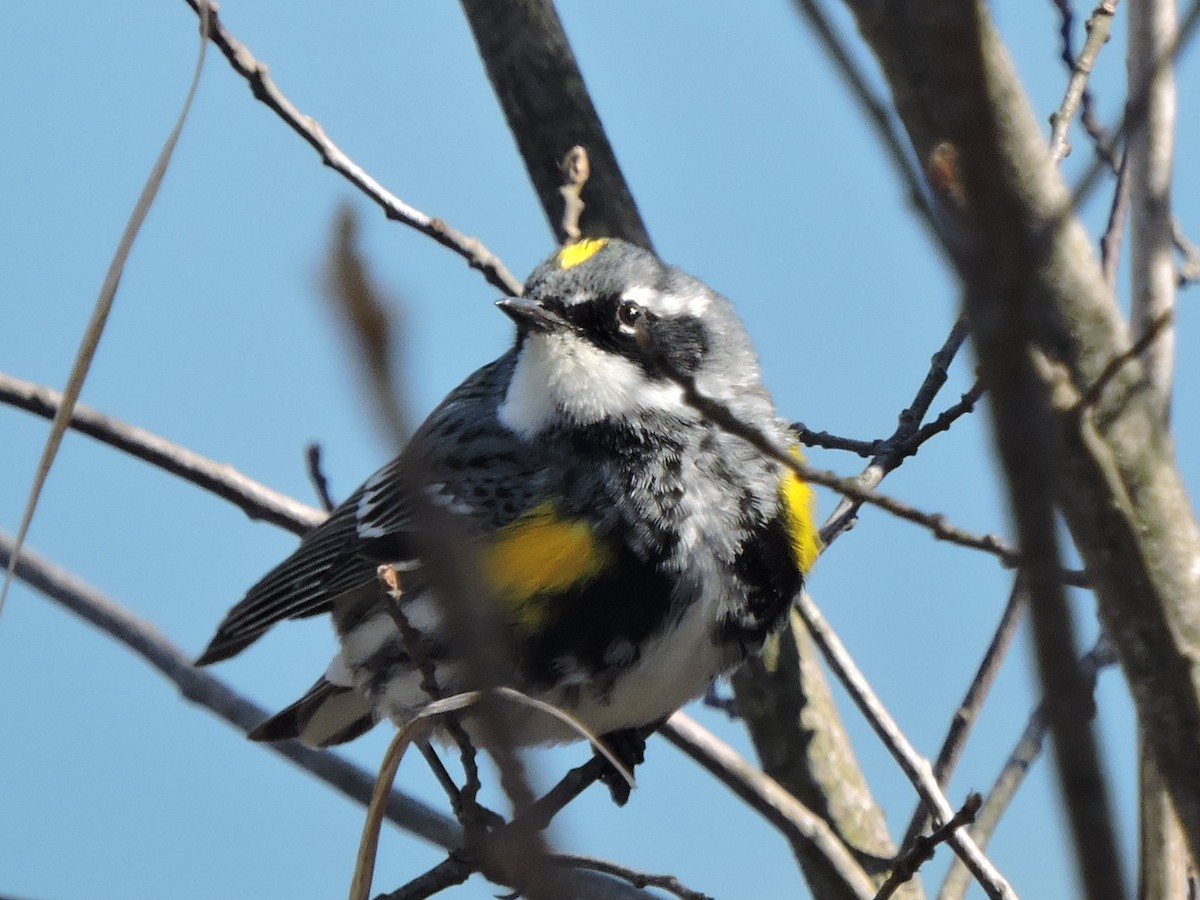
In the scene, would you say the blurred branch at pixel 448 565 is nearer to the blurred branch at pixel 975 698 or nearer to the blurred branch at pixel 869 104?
the blurred branch at pixel 869 104

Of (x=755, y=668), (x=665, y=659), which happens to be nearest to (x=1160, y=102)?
(x=665, y=659)

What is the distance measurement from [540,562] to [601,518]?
0.23m

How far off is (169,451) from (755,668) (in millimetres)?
2030

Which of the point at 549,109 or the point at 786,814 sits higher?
the point at 549,109

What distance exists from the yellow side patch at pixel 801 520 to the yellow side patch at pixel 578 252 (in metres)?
0.87

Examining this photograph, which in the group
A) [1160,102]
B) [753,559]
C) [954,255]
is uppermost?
[1160,102]

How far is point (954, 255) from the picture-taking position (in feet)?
2.96

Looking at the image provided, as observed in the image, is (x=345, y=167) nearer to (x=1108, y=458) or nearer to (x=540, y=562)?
(x=540, y=562)

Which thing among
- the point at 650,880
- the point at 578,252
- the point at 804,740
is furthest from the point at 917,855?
the point at 578,252

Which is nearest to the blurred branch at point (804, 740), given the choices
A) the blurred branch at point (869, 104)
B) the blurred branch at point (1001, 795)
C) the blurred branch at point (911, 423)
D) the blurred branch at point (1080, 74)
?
the blurred branch at point (1001, 795)

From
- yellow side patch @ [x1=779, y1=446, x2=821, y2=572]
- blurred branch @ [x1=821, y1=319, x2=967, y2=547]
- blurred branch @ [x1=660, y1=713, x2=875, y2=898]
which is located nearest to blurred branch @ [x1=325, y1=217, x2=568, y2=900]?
blurred branch @ [x1=821, y1=319, x2=967, y2=547]

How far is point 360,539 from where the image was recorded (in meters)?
4.62

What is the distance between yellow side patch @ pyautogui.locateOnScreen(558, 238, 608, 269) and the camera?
433 centimetres

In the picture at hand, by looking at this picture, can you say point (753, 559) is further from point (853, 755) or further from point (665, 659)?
point (853, 755)
